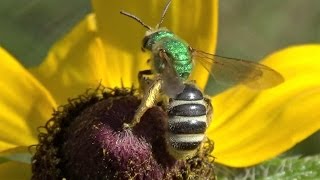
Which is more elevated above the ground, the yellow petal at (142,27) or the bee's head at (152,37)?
the yellow petal at (142,27)

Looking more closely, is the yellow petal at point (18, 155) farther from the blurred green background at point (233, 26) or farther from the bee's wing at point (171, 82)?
the blurred green background at point (233, 26)

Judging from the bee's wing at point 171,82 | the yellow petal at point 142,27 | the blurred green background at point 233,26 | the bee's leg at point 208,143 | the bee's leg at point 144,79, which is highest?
the blurred green background at point 233,26

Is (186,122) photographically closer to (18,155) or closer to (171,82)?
(171,82)

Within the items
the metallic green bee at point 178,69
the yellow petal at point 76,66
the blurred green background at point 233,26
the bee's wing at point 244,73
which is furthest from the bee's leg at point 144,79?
the blurred green background at point 233,26

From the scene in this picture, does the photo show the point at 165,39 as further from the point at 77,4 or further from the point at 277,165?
the point at 77,4

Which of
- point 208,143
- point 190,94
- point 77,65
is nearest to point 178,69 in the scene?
point 190,94

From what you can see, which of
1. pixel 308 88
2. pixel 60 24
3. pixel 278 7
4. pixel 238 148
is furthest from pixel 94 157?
pixel 278 7
